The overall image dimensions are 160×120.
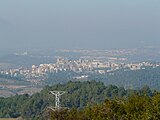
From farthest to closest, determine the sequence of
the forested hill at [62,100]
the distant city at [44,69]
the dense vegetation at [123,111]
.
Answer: the distant city at [44,69] < the forested hill at [62,100] < the dense vegetation at [123,111]

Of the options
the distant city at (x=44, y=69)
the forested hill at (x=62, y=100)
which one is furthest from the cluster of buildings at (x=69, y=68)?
the forested hill at (x=62, y=100)

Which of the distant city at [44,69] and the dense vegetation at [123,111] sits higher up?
the dense vegetation at [123,111]

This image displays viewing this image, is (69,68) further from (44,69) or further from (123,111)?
(123,111)

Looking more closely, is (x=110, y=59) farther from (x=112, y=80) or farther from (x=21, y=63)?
(x=112, y=80)

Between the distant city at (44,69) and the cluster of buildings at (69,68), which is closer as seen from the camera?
the distant city at (44,69)

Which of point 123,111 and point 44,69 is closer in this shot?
point 123,111

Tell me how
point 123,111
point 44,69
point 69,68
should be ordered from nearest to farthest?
point 123,111 → point 44,69 → point 69,68

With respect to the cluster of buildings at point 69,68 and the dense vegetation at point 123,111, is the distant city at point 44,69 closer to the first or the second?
the cluster of buildings at point 69,68

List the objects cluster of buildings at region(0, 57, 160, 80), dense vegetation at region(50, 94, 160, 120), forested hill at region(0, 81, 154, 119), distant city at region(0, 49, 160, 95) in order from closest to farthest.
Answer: dense vegetation at region(50, 94, 160, 120), forested hill at region(0, 81, 154, 119), distant city at region(0, 49, 160, 95), cluster of buildings at region(0, 57, 160, 80)

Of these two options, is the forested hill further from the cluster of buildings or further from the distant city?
the cluster of buildings

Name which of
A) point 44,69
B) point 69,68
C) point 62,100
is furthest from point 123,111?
point 69,68

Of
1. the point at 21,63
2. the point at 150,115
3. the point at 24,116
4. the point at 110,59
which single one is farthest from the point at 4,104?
the point at 110,59

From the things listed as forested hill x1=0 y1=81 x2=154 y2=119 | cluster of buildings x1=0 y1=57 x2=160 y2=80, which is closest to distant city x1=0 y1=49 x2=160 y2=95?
cluster of buildings x1=0 y1=57 x2=160 y2=80
